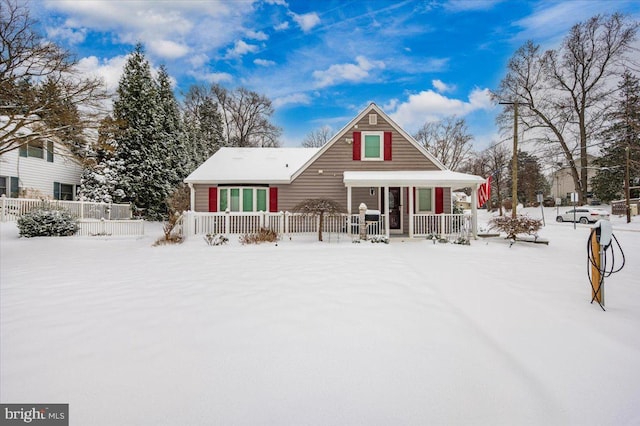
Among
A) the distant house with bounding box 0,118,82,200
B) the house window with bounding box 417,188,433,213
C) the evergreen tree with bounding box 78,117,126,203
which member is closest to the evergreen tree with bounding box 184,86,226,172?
the evergreen tree with bounding box 78,117,126,203

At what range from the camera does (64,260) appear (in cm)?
816

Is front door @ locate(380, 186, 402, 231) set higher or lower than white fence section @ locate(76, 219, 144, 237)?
higher

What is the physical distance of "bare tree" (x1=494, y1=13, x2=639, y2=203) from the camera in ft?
83.8

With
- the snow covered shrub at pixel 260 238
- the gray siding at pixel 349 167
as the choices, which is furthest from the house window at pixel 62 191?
the gray siding at pixel 349 167

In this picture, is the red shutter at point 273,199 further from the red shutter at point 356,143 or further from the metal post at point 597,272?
the metal post at point 597,272

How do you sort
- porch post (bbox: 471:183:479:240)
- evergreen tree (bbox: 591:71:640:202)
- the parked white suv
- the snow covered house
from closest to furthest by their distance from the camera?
porch post (bbox: 471:183:479:240), the snow covered house, the parked white suv, evergreen tree (bbox: 591:71:640:202)

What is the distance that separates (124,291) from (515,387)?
222 inches

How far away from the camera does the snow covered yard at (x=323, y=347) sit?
218 cm

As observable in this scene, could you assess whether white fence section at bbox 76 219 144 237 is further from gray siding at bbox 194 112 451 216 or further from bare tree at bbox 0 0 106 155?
gray siding at bbox 194 112 451 216

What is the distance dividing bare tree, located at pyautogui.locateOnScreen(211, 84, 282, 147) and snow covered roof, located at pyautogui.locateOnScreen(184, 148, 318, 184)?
731 inches

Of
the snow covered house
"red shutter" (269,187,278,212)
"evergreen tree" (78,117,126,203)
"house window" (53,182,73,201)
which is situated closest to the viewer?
the snow covered house

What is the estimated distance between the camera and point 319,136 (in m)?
35.3

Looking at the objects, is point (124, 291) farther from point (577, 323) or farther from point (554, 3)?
point (554, 3)

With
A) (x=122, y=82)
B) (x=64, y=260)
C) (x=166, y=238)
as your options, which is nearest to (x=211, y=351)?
(x=64, y=260)
